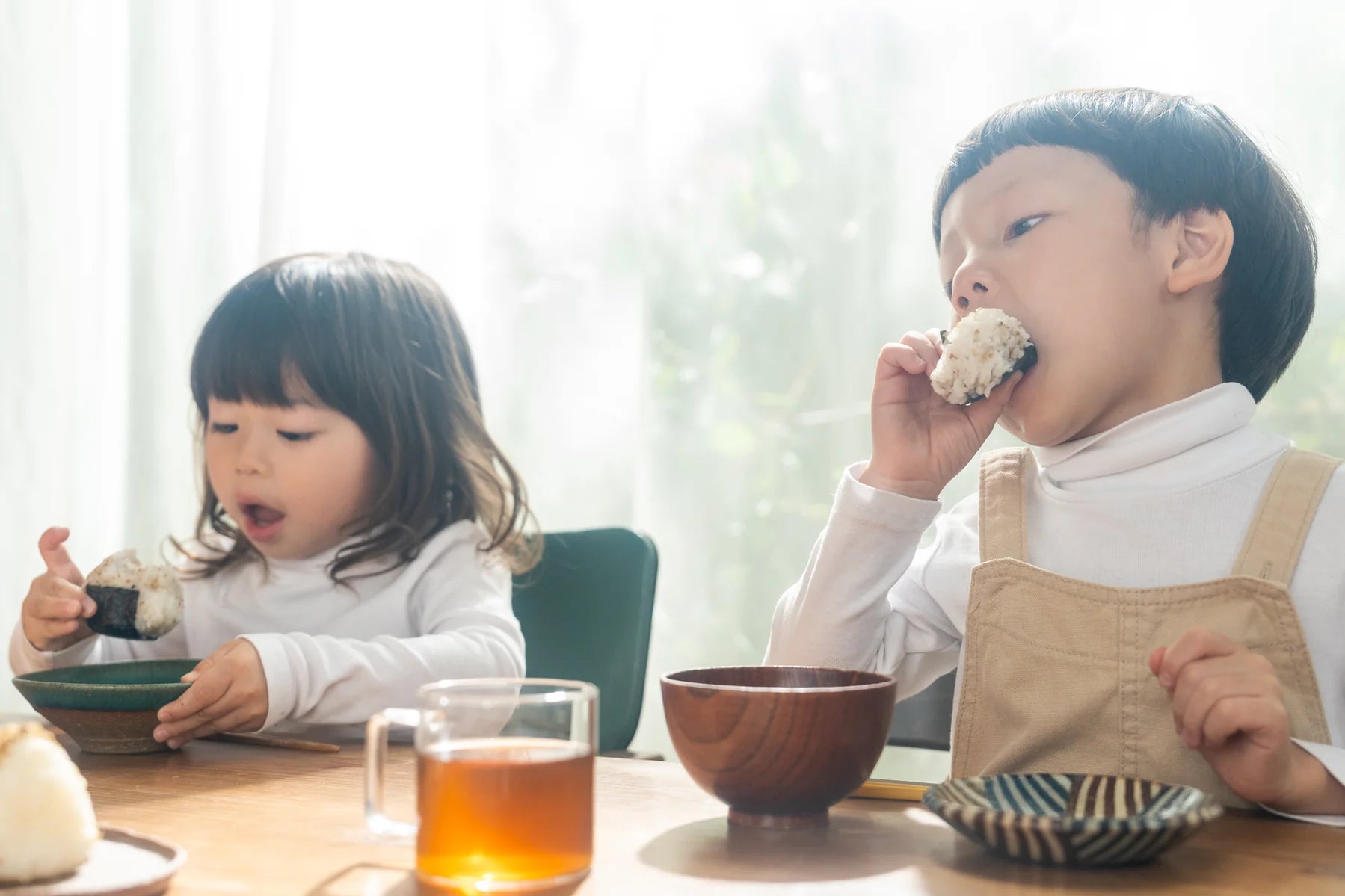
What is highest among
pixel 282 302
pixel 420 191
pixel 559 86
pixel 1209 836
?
pixel 559 86

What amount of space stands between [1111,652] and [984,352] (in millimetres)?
251

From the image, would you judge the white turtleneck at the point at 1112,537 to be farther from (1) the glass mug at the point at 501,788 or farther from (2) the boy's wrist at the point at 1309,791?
(1) the glass mug at the point at 501,788

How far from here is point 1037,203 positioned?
1.06 metres

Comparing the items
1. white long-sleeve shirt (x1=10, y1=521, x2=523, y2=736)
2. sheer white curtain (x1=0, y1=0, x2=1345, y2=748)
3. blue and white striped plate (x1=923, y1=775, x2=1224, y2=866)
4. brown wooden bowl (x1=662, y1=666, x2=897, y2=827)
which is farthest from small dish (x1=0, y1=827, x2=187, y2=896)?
sheer white curtain (x1=0, y1=0, x2=1345, y2=748)

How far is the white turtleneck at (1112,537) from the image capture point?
95cm

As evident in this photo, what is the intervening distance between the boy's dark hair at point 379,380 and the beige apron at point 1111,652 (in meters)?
0.63

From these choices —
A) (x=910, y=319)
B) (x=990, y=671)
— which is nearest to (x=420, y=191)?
(x=910, y=319)

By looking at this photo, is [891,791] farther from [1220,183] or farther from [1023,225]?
[1220,183]

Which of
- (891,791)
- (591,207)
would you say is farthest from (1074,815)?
(591,207)

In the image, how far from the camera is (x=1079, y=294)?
1.03 meters

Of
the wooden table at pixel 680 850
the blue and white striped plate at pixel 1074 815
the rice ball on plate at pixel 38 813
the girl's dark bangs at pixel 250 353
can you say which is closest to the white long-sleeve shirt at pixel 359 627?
the girl's dark bangs at pixel 250 353

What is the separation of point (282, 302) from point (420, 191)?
62 centimetres

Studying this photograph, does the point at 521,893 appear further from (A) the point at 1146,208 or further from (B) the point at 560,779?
(A) the point at 1146,208

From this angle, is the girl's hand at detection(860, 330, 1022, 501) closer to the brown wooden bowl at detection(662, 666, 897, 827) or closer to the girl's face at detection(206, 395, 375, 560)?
the brown wooden bowl at detection(662, 666, 897, 827)
